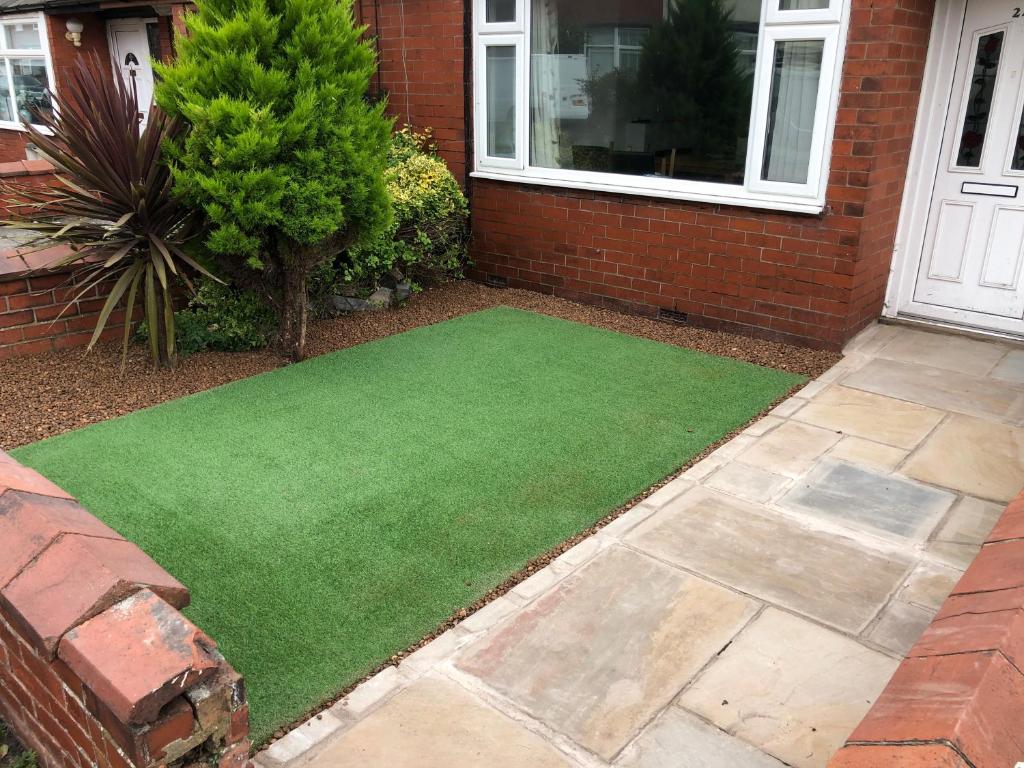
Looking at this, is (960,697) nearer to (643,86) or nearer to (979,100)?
(979,100)

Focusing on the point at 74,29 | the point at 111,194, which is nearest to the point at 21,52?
the point at 74,29

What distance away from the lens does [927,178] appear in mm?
5895

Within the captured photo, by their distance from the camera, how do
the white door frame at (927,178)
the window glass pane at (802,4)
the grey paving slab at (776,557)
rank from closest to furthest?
the grey paving slab at (776,557) → the window glass pane at (802,4) → the white door frame at (927,178)

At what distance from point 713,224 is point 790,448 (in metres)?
2.26

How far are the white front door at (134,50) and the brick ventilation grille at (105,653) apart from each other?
32.1 ft

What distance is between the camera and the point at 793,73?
5387 millimetres

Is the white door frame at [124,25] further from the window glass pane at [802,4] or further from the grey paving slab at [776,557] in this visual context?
the grey paving slab at [776,557]

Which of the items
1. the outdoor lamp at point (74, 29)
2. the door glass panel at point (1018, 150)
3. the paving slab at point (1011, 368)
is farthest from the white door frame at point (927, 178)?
the outdoor lamp at point (74, 29)

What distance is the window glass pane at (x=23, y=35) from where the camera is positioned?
1147 centimetres

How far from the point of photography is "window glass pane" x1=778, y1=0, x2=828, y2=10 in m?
5.12

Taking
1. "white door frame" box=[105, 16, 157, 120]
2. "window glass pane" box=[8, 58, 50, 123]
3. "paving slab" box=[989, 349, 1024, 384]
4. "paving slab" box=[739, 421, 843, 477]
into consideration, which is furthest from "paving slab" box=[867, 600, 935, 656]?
"window glass pane" box=[8, 58, 50, 123]

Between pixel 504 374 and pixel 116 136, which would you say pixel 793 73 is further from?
pixel 116 136

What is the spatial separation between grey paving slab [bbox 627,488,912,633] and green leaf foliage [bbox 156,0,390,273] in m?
2.69

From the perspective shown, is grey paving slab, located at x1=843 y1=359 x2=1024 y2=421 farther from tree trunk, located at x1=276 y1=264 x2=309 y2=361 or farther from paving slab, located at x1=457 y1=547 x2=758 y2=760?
tree trunk, located at x1=276 y1=264 x2=309 y2=361
